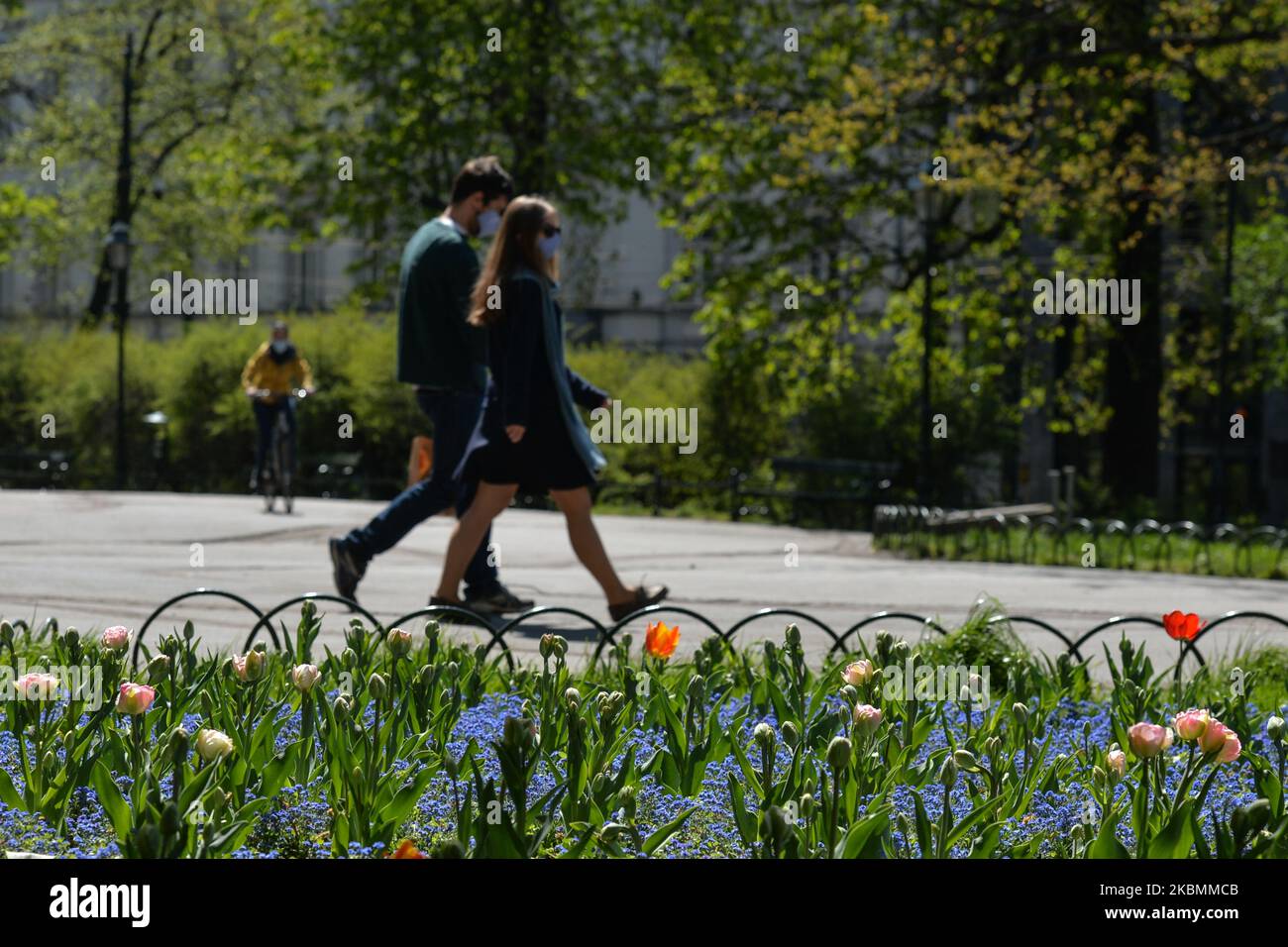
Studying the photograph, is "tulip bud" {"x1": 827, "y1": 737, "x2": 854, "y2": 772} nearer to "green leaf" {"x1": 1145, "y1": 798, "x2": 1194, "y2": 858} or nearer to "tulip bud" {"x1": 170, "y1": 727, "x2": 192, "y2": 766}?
"green leaf" {"x1": 1145, "y1": 798, "x2": 1194, "y2": 858}

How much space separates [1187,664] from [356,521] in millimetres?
10297

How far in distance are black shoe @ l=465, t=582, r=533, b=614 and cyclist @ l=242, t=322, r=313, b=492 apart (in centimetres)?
958

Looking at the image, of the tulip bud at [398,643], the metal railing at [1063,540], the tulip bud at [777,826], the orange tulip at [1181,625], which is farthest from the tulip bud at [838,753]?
the metal railing at [1063,540]

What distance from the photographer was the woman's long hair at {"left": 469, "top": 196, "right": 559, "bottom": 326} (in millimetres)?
8062

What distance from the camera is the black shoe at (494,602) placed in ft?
27.8

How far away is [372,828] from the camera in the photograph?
3404 millimetres

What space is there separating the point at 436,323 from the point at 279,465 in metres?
9.53

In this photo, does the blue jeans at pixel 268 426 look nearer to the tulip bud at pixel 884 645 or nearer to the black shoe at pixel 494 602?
the black shoe at pixel 494 602

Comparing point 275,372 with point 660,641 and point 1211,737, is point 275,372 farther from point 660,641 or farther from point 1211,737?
point 1211,737

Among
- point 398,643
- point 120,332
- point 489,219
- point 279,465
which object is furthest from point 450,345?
point 120,332

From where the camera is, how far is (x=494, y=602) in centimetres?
853

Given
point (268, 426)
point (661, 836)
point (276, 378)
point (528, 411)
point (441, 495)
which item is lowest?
point (661, 836)

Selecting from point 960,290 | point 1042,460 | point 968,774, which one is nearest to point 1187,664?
point 968,774
